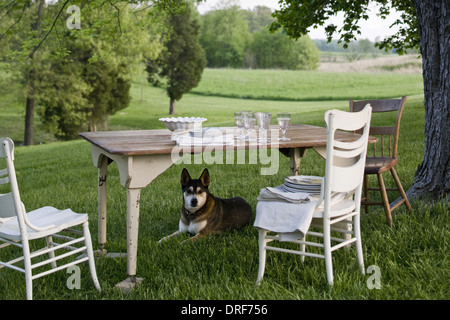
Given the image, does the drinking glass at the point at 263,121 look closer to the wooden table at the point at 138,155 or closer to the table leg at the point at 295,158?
the wooden table at the point at 138,155

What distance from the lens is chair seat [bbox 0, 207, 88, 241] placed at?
2.95m

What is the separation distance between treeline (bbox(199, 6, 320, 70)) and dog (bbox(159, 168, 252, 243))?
5956 cm

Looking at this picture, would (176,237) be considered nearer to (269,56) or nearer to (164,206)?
(164,206)

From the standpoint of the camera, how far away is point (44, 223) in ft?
10.2

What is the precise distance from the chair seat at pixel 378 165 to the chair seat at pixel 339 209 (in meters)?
0.98

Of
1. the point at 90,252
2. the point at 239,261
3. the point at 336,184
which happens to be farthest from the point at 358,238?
the point at 90,252

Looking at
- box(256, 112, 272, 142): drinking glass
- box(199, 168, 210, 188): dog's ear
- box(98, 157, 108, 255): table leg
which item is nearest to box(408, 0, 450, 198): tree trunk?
box(256, 112, 272, 142): drinking glass

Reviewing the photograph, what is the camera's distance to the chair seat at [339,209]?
310 cm

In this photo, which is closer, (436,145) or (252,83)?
(436,145)

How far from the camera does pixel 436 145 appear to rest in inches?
181

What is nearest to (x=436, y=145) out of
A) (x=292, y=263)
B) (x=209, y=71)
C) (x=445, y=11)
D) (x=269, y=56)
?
(x=445, y=11)

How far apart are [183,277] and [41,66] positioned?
1805 cm

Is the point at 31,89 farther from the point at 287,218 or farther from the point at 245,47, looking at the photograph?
the point at 245,47

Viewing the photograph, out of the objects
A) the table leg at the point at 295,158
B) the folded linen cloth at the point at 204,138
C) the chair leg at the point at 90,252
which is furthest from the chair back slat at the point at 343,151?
the chair leg at the point at 90,252
